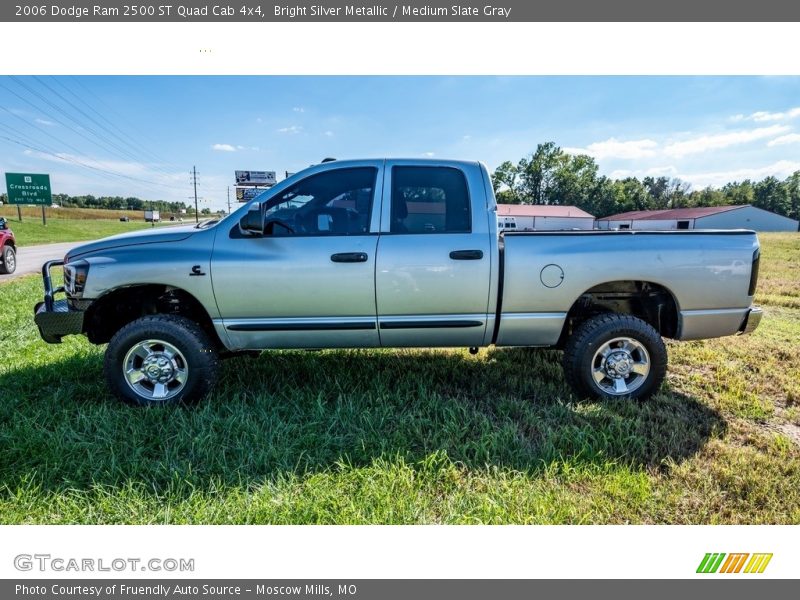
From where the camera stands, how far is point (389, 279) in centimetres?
307

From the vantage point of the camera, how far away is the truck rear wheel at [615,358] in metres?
3.16

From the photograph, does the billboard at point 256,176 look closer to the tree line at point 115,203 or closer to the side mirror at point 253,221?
the side mirror at point 253,221

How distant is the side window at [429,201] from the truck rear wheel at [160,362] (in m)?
1.76

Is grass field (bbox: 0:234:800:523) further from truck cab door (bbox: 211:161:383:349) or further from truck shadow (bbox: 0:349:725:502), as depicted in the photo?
truck cab door (bbox: 211:161:383:349)

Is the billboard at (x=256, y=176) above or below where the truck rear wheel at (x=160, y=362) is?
above

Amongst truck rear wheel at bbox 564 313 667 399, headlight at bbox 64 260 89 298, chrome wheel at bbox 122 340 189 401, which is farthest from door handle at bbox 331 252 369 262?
headlight at bbox 64 260 89 298

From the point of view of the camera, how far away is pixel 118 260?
3.08 meters

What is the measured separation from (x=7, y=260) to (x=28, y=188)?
87.3 feet

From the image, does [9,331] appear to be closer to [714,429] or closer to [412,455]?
[412,455]

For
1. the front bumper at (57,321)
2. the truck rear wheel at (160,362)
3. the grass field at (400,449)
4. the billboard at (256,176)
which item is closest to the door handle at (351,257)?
the grass field at (400,449)

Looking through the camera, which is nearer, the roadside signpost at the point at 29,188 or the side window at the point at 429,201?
the side window at the point at 429,201

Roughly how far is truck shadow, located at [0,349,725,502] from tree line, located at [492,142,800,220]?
6014 centimetres

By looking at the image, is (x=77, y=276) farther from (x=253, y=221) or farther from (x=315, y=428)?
(x=315, y=428)

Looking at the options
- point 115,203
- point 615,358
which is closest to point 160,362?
point 615,358
